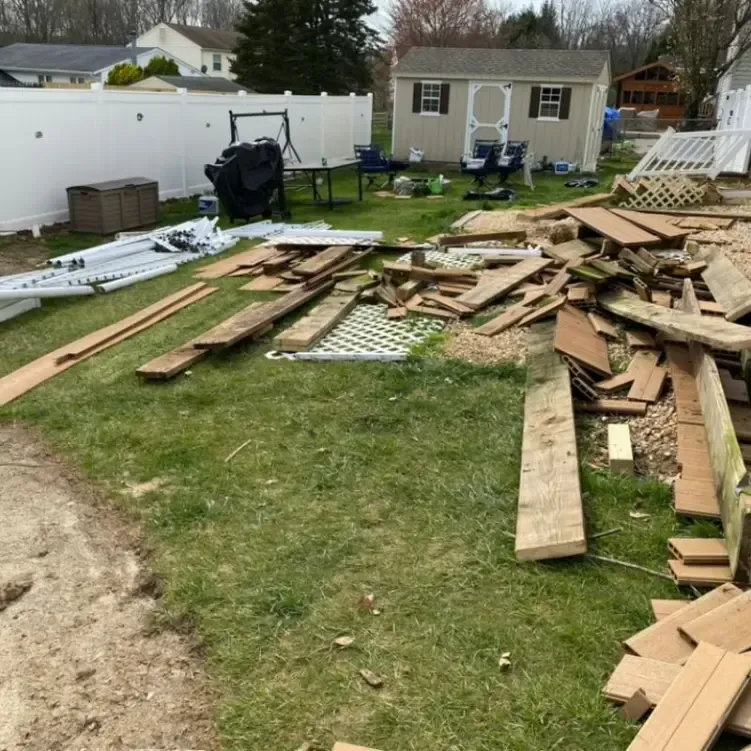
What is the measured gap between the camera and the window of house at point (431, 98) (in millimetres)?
22453

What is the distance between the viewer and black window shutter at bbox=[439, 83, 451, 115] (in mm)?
22270

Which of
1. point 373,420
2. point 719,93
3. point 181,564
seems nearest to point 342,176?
point 719,93

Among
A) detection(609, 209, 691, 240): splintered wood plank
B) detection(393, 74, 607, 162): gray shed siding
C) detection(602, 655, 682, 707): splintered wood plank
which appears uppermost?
detection(393, 74, 607, 162): gray shed siding

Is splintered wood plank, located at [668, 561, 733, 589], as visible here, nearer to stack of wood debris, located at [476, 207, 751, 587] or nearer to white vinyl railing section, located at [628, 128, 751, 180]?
stack of wood debris, located at [476, 207, 751, 587]

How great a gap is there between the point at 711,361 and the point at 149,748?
158 inches

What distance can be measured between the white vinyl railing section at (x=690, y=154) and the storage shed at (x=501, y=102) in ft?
13.8

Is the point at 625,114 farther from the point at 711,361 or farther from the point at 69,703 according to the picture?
the point at 69,703

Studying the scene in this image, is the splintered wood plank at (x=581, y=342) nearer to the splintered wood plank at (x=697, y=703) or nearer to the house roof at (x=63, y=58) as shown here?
the splintered wood plank at (x=697, y=703)

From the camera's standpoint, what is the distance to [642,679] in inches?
112

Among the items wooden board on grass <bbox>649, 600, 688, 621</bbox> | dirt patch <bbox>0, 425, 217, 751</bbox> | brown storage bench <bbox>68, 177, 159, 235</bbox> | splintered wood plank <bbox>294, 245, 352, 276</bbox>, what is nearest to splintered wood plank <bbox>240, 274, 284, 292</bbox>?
splintered wood plank <bbox>294, 245, 352, 276</bbox>

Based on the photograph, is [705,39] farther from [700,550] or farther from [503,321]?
[700,550]

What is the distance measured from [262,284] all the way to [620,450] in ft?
17.7

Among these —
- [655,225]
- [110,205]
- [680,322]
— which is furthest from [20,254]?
[680,322]

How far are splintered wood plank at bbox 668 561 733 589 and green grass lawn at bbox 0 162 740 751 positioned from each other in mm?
74
